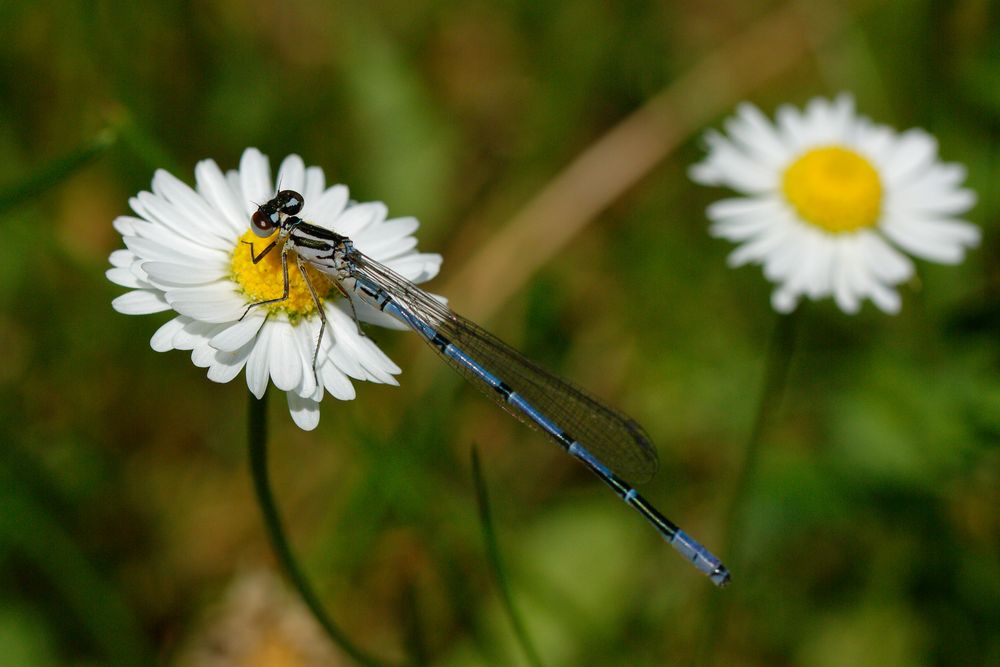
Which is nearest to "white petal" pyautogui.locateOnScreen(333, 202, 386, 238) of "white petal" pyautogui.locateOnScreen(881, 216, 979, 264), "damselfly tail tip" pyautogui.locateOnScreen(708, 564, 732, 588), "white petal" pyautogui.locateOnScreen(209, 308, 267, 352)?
"white petal" pyautogui.locateOnScreen(209, 308, 267, 352)

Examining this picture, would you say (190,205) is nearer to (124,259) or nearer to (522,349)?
(124,259)

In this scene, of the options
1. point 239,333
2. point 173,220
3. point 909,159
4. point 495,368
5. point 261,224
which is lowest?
point 239,333

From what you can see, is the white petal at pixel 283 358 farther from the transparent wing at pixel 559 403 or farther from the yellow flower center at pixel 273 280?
the transparent wing at pixel 559 403

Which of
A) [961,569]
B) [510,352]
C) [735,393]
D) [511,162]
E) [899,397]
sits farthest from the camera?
[511,162]

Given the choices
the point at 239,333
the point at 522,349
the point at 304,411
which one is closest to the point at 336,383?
the point at 304,411

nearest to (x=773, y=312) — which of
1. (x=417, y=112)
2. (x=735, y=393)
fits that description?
(x=735, y=393)

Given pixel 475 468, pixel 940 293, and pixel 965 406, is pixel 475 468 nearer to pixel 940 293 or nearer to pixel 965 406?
pixel 965 406
